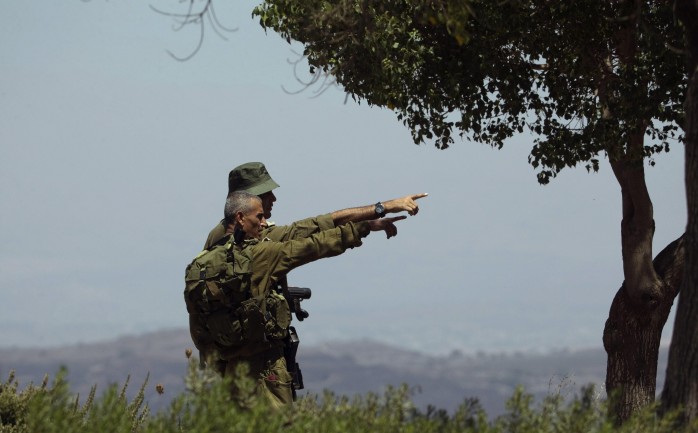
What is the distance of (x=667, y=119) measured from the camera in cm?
1479

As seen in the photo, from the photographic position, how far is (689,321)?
8016 millimetres

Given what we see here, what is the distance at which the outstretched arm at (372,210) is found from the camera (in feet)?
30.7

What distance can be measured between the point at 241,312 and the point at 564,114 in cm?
832

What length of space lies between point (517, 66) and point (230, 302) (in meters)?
7.70

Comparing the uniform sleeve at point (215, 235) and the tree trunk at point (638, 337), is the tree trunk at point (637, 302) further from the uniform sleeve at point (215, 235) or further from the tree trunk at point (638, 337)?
the uniform sleeve at point (215, 235)

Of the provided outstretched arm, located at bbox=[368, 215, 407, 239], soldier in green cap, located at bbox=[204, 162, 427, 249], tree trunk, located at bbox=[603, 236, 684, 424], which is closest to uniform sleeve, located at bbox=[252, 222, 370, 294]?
outstretched arm, located at bbox=[368, 215, 407, 239]

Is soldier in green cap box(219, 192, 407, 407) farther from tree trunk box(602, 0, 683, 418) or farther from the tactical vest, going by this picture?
tree trunk box(602, 0, 683, 418)

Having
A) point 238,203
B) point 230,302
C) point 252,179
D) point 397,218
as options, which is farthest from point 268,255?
point 397,218

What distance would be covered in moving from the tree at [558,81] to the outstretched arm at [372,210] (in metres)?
4.17

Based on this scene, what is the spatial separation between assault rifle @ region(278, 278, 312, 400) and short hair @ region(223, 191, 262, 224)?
32.5 inches

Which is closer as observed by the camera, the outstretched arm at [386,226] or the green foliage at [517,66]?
the outstretched arm at [386,226]

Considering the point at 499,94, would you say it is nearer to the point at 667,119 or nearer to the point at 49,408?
the point at 667,119

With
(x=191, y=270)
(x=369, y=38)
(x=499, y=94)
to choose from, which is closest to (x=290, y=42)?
(x=369, y=38)

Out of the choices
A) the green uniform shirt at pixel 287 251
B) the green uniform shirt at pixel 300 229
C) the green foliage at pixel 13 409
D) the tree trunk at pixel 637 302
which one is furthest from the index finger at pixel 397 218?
the tree trunk at pixel 637 302
